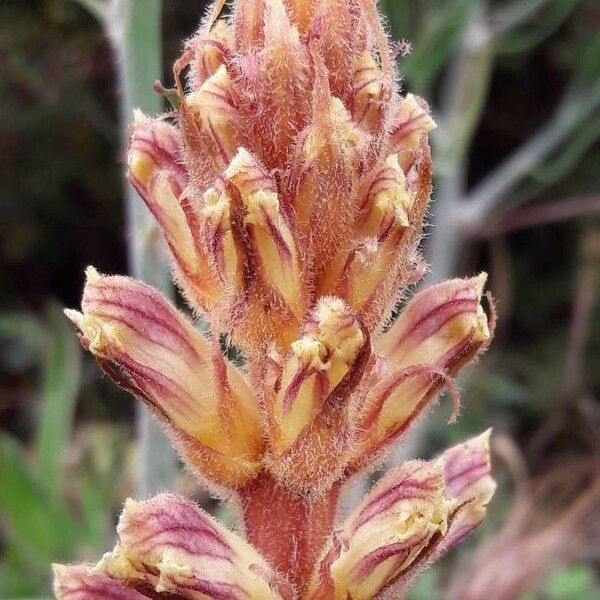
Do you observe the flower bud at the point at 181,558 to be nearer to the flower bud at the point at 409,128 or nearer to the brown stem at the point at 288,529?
the brown stem at the point at 288,529

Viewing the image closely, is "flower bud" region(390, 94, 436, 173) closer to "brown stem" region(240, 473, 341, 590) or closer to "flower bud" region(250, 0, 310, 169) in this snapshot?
"flower bud" region(250, 0, 310, 169)

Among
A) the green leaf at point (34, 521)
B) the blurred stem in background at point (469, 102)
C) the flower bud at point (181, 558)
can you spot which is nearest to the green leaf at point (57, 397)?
the green leaf at point (34, 521)

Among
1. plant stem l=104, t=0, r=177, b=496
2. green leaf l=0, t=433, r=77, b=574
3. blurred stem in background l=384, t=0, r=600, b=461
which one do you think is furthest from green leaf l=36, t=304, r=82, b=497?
plant stem l=104, t=0, r=177, b=496

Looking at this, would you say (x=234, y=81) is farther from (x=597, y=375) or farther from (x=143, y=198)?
(x=597, y=375)

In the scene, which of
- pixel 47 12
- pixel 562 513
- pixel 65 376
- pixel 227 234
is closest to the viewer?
pixel 227 234

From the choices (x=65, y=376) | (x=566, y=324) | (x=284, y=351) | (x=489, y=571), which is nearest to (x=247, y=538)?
(x=284, y=351)

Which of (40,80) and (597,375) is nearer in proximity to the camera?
(40,80)

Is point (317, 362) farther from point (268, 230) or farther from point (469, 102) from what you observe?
point (469, 102)

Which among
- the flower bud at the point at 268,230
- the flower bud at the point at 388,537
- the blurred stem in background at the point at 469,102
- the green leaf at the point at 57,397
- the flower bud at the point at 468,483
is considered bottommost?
the flower bud at the point at 388,537
